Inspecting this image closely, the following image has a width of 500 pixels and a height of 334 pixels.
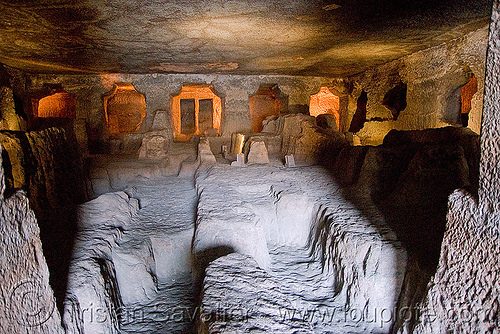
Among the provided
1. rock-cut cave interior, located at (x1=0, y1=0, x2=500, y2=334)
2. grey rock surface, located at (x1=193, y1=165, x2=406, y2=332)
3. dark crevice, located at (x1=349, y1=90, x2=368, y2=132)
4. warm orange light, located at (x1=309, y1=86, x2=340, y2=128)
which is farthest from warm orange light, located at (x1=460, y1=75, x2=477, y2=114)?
grey rock surface, located at (x1=193, y1=165, x2=406, y2=332)

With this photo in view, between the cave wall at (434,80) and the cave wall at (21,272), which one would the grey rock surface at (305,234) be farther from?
the cave wall at (434,80)

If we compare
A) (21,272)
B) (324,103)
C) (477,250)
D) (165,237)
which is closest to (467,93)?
(324,103)

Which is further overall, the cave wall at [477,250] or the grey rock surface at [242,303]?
the grey rock surface at [242,303]

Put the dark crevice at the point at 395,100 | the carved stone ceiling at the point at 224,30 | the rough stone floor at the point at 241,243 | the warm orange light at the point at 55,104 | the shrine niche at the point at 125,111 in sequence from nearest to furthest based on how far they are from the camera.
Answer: the rough stone floor at the point at 241,243
the carved stone ceiling at the point at 224,30
the dark crevice at the point at 395,100
the warm orange light at the point at 55,104
the shrine niche at the point at 125,111

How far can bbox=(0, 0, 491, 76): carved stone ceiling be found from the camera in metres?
4.17

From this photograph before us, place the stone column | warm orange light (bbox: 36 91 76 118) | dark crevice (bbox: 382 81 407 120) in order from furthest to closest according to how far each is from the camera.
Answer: warm orange light (bbox: 36 91 76 118), dark crevice (bbox: 382 81 407 120), the stone column

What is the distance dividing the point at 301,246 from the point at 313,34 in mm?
3713

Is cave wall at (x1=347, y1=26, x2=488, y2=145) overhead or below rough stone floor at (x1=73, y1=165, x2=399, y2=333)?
overhead

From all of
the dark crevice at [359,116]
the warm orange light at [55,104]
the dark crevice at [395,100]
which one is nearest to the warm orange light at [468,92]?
the dark crevice at [395,100]

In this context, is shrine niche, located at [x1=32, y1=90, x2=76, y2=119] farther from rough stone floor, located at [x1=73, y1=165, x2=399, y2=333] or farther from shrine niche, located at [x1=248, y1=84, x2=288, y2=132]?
rough stone floor, located at [x1=73, y1=165, x2=399, y2=333]

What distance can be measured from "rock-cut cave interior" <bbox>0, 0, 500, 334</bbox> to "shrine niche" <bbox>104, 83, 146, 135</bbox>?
21.4ft

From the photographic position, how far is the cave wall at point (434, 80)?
20.1ft

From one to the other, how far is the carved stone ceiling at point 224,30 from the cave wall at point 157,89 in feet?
7.39

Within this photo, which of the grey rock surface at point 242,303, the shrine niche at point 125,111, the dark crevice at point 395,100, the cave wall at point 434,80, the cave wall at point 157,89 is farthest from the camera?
the shrine niche at point 125,111
